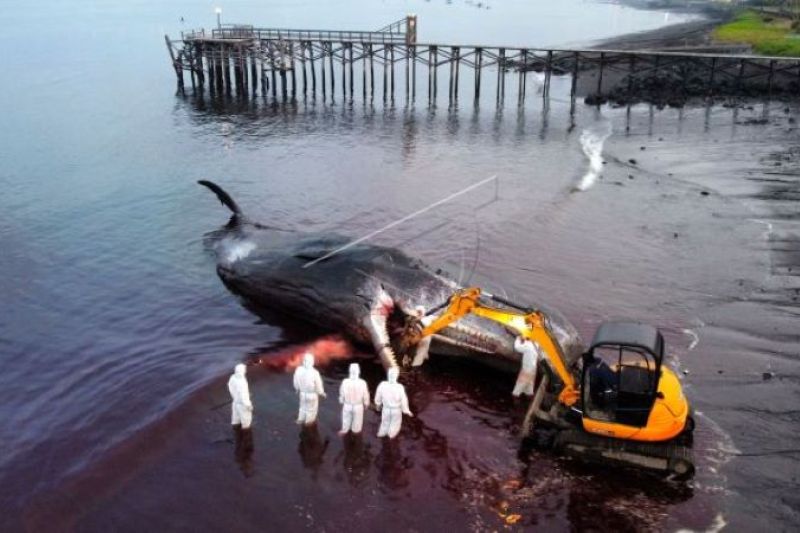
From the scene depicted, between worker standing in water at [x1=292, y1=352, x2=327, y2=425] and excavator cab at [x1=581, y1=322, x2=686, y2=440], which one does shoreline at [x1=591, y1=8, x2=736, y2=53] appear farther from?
worker standing in water at [x1=292, y1=352, x2=327, y2=425]

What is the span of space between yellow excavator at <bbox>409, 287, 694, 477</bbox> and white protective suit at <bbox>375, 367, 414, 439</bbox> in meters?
2.69

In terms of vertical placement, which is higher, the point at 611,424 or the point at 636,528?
the point at 611,424

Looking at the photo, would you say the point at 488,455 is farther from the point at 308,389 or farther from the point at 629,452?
the point at 308,389

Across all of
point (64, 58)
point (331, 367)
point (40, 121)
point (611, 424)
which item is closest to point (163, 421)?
point (331, 367)

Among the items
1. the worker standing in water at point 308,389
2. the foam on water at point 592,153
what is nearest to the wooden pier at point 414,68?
the foam on water at point 592,153

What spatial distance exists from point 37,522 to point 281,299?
969 cm

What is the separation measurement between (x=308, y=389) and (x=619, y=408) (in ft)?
21.5

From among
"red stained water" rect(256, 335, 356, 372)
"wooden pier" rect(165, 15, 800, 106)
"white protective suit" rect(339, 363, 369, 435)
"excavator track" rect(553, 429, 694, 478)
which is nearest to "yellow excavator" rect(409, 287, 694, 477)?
"excavator track" rect(553, 429, 694, 478)

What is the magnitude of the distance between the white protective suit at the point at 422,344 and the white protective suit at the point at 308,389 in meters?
3.30

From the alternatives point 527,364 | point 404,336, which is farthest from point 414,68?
point 527,364

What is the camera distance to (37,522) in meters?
13.8

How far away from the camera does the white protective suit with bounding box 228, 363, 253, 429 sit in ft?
50.1

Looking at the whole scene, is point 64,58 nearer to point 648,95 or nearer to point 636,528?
point 648,95

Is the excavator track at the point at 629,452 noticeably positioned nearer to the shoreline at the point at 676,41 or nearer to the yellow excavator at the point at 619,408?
the yellow excavator at the point at 619,408
